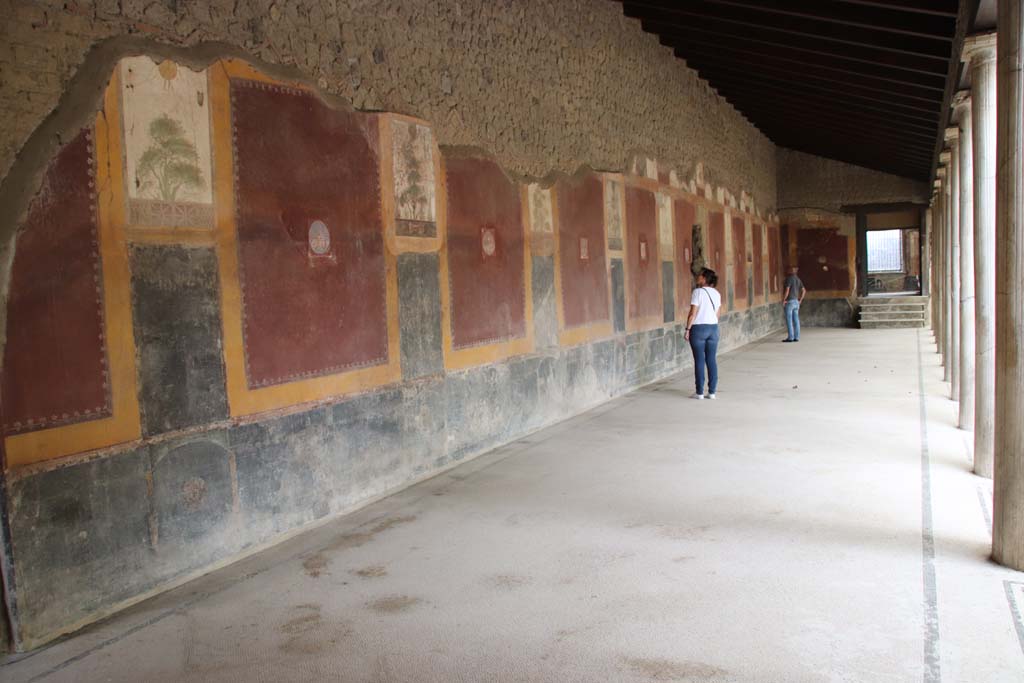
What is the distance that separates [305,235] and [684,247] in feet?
29.0

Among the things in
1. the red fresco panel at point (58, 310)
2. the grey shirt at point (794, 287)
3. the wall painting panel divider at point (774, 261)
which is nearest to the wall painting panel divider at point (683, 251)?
the grey shirt at point (794, 287)

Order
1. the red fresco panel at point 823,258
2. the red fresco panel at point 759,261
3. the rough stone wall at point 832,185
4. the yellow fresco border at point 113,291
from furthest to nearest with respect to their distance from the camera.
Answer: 1. the red fresco panel at point 823,258
2. the rough stone wall at point 832,185
3. the red fresco panel at point 759,261
4. the yellow fresco border at point 113,291

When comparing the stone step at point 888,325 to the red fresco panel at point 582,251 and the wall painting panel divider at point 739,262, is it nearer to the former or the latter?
the wall painting panel divider at point 739,262

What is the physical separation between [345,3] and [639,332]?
20.7 feet

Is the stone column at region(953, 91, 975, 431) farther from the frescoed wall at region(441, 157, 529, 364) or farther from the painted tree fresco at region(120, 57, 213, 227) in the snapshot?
the painted tree fresco at region(120, 57, 213, 227)

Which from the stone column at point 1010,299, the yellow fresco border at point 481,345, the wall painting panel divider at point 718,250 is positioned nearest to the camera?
the stone column at point 1010,299

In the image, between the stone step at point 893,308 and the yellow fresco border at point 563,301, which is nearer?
the yellow fresco border at point 563,301

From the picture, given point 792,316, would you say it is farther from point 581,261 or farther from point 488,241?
point 488,241

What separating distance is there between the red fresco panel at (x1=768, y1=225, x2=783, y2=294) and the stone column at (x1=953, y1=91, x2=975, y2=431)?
1223 cm

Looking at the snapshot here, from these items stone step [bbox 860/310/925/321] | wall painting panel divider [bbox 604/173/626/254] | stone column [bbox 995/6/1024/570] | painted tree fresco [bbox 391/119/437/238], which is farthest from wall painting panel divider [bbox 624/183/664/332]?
stone step [bbox 860/310/925/321]

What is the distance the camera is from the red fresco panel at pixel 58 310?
3215 mm

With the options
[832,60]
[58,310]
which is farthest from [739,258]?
[58,310]

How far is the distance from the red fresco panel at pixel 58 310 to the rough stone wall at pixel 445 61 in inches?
7.4

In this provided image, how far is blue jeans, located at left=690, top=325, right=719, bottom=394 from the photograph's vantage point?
9180 millimetres
